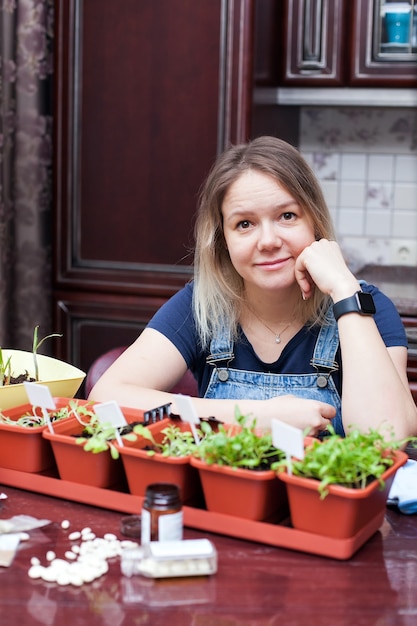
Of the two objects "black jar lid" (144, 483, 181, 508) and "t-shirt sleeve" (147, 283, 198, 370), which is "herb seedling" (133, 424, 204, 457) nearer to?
"black jar lid" (144, 483, 181, 508)

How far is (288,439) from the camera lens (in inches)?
44.9

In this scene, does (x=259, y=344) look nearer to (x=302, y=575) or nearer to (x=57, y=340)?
(x=302, y=575)

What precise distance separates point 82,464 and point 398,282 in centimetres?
196

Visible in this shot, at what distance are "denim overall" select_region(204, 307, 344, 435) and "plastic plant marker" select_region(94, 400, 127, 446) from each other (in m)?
0.58

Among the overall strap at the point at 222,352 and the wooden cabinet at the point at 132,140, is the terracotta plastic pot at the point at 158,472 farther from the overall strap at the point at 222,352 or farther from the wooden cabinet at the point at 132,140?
the wooden cabinet at the point at 132,140

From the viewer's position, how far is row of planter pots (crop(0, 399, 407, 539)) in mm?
1136

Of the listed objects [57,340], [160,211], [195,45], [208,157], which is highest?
[195,45]

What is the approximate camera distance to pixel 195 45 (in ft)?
9.37

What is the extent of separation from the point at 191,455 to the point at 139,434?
0.42 feet

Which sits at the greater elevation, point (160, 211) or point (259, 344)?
point (160, 211)

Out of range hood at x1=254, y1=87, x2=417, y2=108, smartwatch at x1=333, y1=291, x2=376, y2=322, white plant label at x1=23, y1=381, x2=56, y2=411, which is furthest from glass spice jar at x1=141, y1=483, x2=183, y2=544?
range hood at x1=254, y1=87, x2=417, y2=108

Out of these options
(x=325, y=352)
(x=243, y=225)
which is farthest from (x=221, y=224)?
(x=325, y=352)

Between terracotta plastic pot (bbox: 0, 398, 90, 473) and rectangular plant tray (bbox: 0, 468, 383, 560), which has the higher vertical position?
terracotta plastic pot (bbox: 0, 398, 90, 473)

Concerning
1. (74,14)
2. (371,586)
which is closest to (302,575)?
(371,586)
